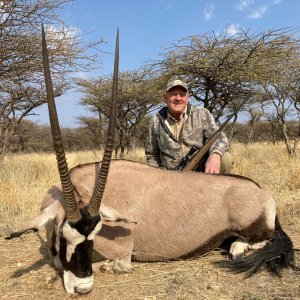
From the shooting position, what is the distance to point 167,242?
10.8 feet

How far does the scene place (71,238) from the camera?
2547 millimetres

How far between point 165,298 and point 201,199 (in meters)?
1.02

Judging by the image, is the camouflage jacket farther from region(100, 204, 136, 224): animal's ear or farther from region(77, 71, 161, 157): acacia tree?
region(77, 71, 161, 157): acacia tree

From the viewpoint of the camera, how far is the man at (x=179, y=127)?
503 cm

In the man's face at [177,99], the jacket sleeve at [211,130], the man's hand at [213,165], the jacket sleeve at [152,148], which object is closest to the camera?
the man's hand at [213,165]

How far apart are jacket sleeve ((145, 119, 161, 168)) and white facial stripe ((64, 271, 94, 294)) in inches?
114

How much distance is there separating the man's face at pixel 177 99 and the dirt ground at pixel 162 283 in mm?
2149

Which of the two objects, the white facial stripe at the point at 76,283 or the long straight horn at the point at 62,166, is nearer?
the long straight horn at the point at 62,166

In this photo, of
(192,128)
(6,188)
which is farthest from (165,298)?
(6,188)

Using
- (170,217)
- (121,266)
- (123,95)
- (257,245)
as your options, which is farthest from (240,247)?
(123,95)

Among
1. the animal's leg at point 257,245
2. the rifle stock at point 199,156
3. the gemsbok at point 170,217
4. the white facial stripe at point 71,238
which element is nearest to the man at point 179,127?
the rifle stock at point 199,156

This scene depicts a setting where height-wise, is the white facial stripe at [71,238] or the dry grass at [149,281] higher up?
the white facial stripe at [71,238]

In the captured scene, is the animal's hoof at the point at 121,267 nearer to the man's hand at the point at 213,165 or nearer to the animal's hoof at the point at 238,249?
the animal's hoof at the point at 238,249

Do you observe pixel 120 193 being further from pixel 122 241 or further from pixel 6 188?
pixel 6 188
